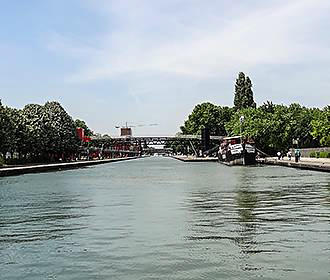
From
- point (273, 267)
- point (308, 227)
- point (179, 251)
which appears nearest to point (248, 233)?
point (308, 227)

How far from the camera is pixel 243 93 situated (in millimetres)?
163250

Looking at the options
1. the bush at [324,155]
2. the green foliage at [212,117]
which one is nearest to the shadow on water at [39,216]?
the bush at [324,155]

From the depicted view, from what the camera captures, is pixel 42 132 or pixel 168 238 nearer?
pixel 168 238

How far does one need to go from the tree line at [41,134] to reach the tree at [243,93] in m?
56.8

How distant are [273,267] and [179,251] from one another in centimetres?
302

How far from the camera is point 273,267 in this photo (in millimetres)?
13883

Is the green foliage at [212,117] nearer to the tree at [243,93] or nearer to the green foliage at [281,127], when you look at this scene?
the tree at [243,93]

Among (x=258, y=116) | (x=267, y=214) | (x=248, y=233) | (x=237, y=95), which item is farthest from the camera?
(x=237, y=95)

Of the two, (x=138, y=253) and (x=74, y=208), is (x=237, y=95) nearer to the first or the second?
(x=74, y=208)

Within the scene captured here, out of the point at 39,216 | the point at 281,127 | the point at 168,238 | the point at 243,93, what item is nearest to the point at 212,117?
the point at 243,93

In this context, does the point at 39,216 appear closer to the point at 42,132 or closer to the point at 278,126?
the point at 42,132

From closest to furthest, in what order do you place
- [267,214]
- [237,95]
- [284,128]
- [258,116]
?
1. [267,214]
2. [284,128]
3. [258,116]
4. [237,95]

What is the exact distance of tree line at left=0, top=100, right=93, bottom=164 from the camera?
9762 centimetres

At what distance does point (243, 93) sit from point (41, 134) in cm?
7367
